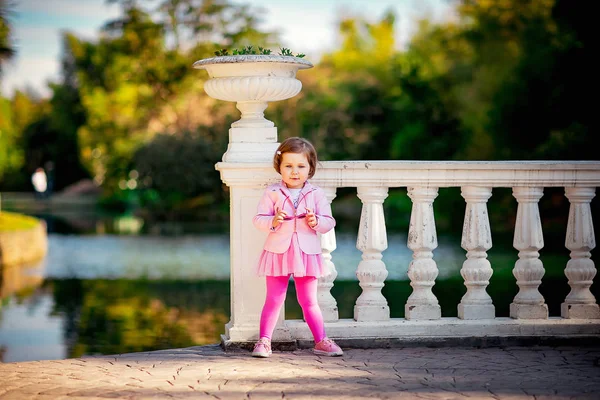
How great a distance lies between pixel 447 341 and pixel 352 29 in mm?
50917

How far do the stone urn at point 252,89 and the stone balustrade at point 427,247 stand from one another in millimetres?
148

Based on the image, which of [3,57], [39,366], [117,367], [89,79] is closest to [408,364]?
[117,367]

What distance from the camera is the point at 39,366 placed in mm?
5105

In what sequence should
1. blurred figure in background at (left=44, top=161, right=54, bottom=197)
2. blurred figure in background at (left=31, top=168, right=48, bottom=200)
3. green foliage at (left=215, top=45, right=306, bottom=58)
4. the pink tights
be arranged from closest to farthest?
the pink tights, green foliage at (left=215, top=45, right=306, bottom=58), blurred figure in background at (left=31, top=168, right=48, bottom=200), blurred figure in background at (left=44, top=161, right=54, bottom=197)

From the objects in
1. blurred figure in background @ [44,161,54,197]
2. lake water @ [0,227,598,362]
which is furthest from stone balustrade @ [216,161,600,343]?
blurred figure in background @ [44,161,54,197]

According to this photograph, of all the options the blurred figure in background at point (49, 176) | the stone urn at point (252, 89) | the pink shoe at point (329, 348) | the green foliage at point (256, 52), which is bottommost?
the pink shoe at point (329, 348)

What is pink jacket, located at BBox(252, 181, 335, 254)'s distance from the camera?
5.14 m

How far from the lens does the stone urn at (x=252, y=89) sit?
5.37 meters

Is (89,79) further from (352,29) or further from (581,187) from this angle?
(581,187)

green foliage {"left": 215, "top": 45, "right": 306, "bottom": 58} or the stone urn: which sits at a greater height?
green foliage {"left": 215, "top": 45, "right": 306, "bottom": 58}

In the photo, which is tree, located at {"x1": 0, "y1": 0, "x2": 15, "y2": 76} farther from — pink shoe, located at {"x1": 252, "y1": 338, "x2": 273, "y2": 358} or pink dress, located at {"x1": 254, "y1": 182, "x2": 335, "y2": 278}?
pink shoe, located at {"x1": 252, "y1": 338, "x2": 273, "y2": 358}

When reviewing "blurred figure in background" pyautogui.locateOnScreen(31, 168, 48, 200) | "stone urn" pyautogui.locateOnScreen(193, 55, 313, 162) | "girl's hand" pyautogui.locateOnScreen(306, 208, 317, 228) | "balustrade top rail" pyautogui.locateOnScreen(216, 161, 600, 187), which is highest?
"blurred figure in background" pyautogui.locateOnScreen(31, 168, 48, 200)

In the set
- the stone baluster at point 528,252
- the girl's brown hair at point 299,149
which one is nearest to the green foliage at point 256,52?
the girl's brown hair at point 299,149

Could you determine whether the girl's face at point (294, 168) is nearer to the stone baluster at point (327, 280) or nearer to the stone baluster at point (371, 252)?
the stone baluster at point (327, 280)
